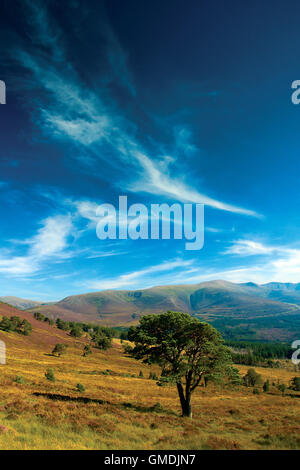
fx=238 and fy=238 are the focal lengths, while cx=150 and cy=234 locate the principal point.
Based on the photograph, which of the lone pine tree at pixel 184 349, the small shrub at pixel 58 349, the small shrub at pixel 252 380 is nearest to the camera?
the lone pine tree at pixel 184 349

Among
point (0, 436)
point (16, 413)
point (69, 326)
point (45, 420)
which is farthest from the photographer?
point (69, 326)

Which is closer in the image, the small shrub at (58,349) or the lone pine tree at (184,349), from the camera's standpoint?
the lone pine tree at (184,349)

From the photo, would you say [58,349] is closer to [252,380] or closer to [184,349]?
[252,380]

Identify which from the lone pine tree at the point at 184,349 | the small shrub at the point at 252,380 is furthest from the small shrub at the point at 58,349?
the lone pine tree at the point at 184,349

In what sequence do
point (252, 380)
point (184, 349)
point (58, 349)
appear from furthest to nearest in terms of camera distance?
point (58, 349)
point (252, 380)
point (184, 349)

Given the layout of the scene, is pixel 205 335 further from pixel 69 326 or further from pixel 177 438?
pixel 69 326

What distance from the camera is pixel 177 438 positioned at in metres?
15.0

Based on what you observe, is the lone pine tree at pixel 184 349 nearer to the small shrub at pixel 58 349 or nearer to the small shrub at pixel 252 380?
the small shrub at pixel 252 380

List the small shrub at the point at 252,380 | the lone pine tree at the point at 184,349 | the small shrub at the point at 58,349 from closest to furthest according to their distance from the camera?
the lone pine tree at the point at 184,349, the small shrub at the point at 252,380, the small shrub at the point at 58,349

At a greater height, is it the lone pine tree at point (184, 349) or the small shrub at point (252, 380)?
the lone pine tree at point (184, 349)

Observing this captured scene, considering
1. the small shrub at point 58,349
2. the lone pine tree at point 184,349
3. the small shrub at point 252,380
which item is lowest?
the small shrub at point 252,380

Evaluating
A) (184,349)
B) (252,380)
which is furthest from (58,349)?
(184,349)
